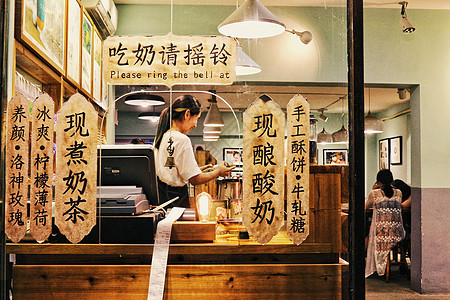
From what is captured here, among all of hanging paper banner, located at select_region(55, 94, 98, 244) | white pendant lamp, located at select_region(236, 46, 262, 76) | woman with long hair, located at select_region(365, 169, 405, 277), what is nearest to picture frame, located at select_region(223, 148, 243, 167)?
white pendant lamp, located at select_region(236, 46, 262, 76)

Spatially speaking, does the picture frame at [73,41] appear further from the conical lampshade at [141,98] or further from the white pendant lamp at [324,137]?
the white pendant lamp at [324,137]

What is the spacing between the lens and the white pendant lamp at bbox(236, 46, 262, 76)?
1.93m

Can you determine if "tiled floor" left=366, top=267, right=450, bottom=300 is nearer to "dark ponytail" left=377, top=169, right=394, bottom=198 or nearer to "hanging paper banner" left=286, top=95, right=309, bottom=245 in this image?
"dark ponytail" left=377, top=169, right=394, bottom=198

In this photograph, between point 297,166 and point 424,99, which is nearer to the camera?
point 297,166

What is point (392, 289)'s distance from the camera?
4902 millimetres

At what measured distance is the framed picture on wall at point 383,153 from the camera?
967cm

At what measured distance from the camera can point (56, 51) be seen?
2.52 m

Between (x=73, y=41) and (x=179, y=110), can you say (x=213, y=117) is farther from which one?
(x=73, y=41)

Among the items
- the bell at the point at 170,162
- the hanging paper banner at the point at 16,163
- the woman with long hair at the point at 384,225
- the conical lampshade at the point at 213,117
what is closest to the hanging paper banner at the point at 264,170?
the conical lampshade at the point at 213,117

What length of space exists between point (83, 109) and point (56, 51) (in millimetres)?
862

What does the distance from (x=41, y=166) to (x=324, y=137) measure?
1.29m

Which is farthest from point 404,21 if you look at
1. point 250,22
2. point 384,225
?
point 250,22

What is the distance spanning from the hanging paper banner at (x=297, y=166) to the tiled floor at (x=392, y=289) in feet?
10.4

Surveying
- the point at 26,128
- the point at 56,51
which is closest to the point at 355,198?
the point at 26,128
